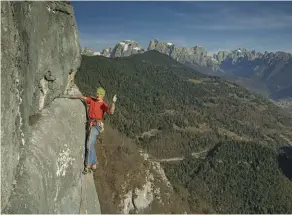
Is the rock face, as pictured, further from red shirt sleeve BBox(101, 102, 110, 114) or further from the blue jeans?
red shirt sleeve BBox(101, 102, 110, 114)

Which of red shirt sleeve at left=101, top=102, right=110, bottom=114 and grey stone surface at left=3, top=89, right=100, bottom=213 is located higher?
red shirt sleeve at left=101, top=102, right=110, bottom=114

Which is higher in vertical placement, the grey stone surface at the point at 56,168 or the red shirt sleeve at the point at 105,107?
the red shirt sleeve at the point at 105,107

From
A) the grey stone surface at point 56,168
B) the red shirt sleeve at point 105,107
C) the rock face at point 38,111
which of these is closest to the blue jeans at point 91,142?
the grey stone surface at point 56,168

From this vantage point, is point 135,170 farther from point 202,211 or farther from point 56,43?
point 56,43

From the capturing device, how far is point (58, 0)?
28172 millimetres

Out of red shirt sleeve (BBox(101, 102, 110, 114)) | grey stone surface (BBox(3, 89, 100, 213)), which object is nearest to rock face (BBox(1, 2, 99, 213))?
grey stone surface (BBox(3, 89, 100, 213))

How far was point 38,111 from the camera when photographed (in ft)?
82.1

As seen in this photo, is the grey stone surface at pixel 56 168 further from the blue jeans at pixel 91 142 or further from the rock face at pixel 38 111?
the blue jeans at pixel 91 142

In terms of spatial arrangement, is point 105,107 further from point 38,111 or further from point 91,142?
point 38,111

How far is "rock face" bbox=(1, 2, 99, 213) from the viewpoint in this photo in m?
18.0

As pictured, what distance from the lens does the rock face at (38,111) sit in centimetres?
1798

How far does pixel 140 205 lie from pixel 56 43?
9622cm

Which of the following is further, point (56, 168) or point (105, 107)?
point (105, 107)

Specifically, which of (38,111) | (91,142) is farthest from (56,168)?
(91,142)
